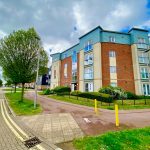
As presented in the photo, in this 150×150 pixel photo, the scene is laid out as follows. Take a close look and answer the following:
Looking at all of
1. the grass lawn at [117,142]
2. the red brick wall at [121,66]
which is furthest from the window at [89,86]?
the grass lawn at [117,142]

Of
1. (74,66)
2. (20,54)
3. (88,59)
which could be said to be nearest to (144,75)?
(88,59)

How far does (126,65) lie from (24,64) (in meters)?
20.8

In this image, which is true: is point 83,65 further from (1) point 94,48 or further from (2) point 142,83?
(2) point 142,83

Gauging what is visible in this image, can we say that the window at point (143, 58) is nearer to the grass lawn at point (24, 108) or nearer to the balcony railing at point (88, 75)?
the balcony railing at point (88, 75)

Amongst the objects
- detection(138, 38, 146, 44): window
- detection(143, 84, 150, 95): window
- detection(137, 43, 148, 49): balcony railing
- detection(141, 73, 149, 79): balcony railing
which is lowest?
detection(143, 84, 150, 95): window

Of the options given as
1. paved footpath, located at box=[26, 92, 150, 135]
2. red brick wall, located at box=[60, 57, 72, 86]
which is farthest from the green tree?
red brick wall, located at box=[60, 57, 72, 86]

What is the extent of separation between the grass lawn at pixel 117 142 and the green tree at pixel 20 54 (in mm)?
13835

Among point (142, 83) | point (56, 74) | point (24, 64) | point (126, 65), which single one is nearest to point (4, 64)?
point (24, 64)

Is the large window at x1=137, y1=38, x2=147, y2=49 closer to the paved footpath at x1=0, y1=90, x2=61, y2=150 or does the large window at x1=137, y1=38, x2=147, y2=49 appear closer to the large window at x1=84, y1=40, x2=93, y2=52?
the large window at x1=84, y1=40, x2=93, y2=52

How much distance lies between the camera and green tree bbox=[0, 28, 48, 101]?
17.0m

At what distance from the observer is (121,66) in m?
28.9

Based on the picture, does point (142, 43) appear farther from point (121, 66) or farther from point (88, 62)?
point (88, 62)

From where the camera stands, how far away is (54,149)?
4.89m

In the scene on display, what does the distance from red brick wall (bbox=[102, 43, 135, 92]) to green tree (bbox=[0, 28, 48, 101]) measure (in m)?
14.9
